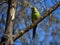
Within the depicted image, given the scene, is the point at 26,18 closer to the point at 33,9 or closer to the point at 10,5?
the point at 33,9

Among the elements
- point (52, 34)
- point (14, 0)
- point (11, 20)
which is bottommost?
point (52, 34)

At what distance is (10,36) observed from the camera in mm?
3373

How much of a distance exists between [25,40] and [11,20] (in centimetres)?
458

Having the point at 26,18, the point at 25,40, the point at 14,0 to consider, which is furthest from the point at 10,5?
the point at 25,40

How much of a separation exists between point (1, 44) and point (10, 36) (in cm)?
18

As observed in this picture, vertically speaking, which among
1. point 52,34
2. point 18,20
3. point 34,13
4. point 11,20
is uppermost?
point 11,20

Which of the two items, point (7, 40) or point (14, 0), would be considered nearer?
point (7, 40)

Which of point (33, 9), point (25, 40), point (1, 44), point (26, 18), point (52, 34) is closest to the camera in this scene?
point (1, 44)

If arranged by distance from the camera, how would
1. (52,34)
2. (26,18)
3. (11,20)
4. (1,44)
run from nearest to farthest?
(1,44), (11,20), (26,18), (52,34)

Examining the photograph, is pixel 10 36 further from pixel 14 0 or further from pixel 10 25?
pixel 14 0

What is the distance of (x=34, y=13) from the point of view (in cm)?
507

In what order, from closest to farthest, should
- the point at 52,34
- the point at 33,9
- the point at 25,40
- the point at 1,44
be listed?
the point at 1,44 → the point at 33,9 → the point at 25,40 → the point at 52,34

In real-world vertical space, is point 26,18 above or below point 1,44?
below

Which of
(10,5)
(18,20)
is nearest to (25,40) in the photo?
(18,20)
